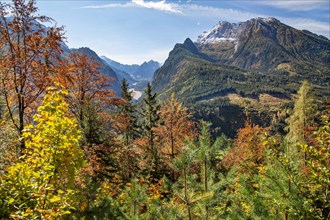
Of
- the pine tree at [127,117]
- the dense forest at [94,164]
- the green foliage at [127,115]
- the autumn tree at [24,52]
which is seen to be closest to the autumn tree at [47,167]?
the dense forest at [94,164]

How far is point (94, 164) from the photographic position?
18.9 meters

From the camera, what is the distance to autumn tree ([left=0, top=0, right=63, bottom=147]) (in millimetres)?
11024

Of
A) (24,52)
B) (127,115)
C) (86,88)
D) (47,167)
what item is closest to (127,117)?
(127,115)

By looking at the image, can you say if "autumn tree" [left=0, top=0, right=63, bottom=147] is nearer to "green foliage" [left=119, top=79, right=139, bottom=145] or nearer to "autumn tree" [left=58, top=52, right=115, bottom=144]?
"autumn tree" [left=58, top=52, right=115, bottom=144]

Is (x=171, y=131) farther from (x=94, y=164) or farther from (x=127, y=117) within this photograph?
(x=127, y=117)

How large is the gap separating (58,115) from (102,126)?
52.4ft

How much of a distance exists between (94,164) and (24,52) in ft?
32.7

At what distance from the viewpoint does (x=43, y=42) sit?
1164 cm

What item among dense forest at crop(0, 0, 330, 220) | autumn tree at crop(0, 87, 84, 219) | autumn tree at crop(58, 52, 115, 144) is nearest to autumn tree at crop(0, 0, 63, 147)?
dense forest at crop(0, 0, 330, 220)

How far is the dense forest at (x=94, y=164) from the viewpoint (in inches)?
200

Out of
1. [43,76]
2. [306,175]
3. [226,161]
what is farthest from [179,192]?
[226,161]

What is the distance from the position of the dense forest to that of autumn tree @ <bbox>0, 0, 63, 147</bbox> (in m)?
0.04

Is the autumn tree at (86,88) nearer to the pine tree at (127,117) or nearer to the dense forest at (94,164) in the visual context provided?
the dense forest at (94,164)

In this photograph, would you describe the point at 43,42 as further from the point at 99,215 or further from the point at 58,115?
the point at 99,215
